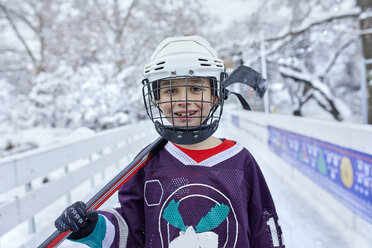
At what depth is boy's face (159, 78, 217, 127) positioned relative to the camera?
1114mm

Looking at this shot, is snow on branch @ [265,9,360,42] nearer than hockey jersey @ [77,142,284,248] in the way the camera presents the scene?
No

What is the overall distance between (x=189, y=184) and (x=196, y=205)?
9 centimetres

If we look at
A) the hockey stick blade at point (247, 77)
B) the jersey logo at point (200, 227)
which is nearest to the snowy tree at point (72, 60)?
the hockey stick blade at point (247, 77)

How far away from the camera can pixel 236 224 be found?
114 cm

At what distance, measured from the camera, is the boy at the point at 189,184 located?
1.11m

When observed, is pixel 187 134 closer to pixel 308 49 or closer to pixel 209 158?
pixel 209 158

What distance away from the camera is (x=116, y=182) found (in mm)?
1158

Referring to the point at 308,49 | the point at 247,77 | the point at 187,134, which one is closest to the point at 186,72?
the point at 187,134

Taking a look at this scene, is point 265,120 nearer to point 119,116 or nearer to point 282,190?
point 282,190

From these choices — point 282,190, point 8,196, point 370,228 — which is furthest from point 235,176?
point 8,196

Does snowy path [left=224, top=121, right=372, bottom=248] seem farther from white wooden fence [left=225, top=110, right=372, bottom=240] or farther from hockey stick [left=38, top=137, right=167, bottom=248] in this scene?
hockey stick [left=38, top=137, right=167, bottom=248]

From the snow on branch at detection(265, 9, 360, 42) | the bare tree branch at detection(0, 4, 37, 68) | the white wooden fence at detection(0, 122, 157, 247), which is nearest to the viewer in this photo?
the white wooden fence at detection(0, 122, 157, 247)

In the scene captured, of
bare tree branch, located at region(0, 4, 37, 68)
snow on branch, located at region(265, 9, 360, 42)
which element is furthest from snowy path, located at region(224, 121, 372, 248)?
bare tree branch, located at region(0, 4, 37, 68)

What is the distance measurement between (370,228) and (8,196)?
4.06m
